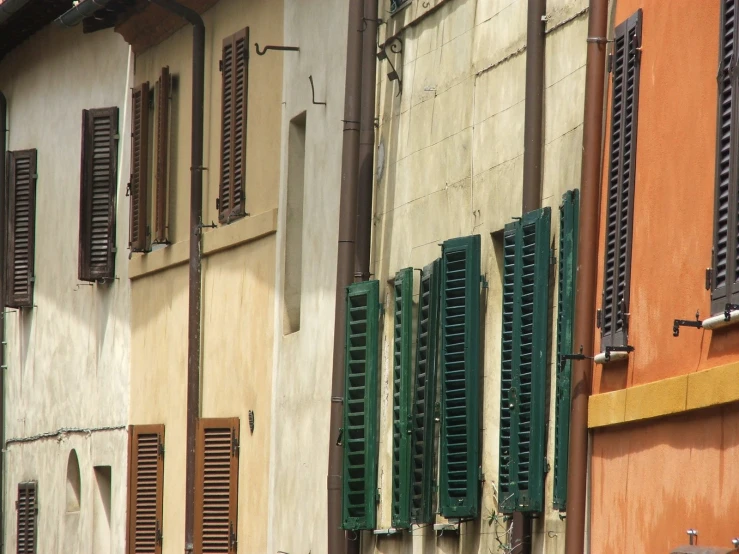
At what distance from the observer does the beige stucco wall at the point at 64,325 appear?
17688 mm

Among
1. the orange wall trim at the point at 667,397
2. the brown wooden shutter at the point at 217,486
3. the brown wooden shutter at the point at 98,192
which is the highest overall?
the brown wooden shutter at the point at 98,192

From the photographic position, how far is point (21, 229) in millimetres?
20047

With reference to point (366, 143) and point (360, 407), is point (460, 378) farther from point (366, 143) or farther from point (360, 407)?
point (366, 143)

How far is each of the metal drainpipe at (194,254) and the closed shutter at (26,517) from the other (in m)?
4.51

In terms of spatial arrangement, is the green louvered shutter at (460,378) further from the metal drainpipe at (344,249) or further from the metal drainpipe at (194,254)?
the metal drainpipe at (194,254)

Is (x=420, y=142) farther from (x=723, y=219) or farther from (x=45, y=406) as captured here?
(x=45, y=406)

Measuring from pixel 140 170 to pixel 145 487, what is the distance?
9.27 feet

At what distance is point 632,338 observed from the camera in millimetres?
8711

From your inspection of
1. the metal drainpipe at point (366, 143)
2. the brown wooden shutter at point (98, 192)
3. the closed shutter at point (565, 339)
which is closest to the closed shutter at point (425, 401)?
the metal drainpipe at point (366, 143)

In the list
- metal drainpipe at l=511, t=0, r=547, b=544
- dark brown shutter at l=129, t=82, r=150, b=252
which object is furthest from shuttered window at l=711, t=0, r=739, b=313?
dark brown shutter at l=129, t=82, r=150, b=252

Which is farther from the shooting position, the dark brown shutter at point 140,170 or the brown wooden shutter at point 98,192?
the brown wooden shutter at point 98,192

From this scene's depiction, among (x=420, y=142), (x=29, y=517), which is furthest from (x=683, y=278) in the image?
(x=29, y=517)

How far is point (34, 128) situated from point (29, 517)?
13.2ft

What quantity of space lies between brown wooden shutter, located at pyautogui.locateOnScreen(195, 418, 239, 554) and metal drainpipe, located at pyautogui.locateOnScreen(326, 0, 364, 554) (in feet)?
7.96
